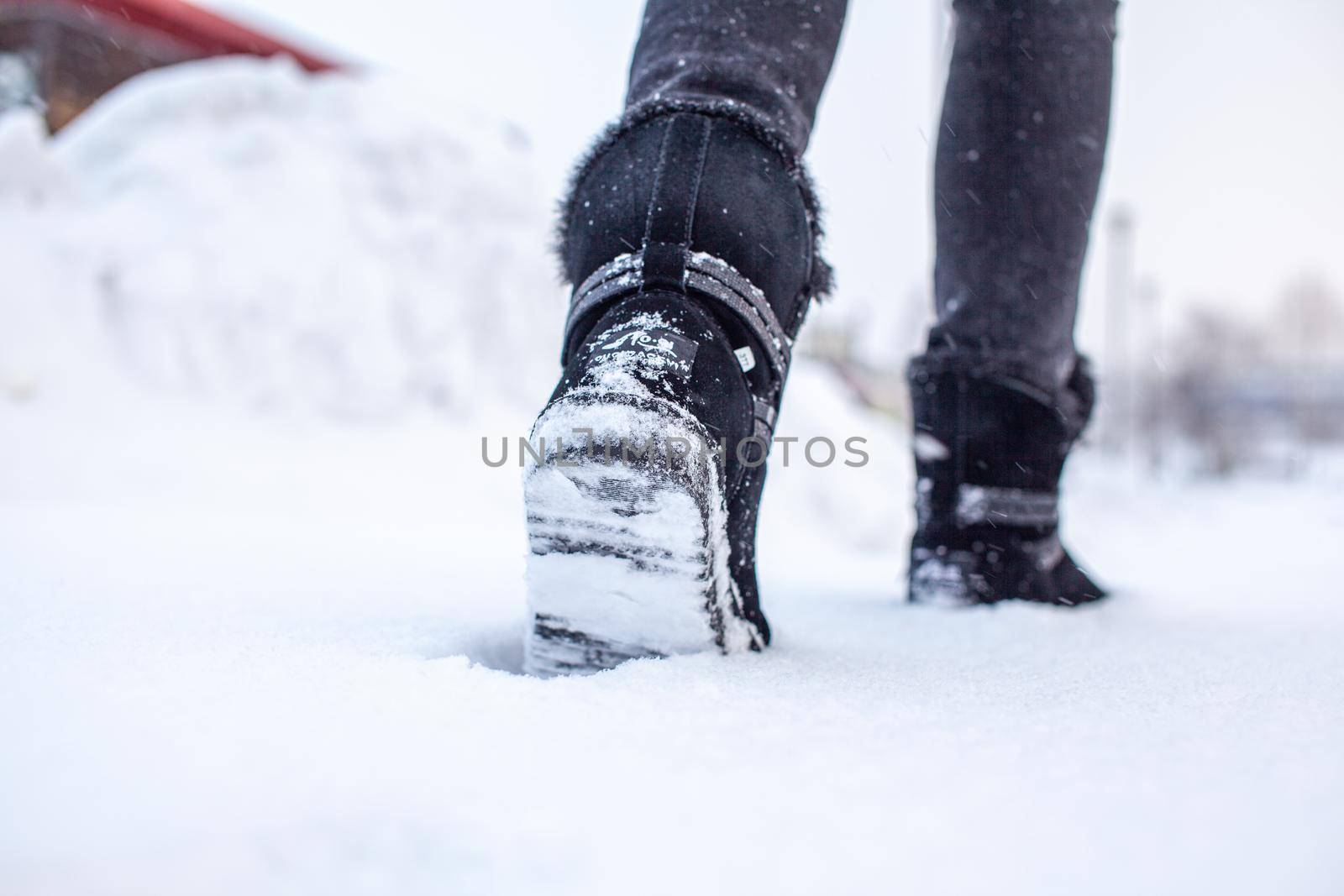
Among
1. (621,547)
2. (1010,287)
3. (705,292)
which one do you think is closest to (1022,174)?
(1010,287)

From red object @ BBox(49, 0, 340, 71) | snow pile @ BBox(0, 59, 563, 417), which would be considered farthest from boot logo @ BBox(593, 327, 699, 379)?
red object @ BBox(49, 0, 340, 71)

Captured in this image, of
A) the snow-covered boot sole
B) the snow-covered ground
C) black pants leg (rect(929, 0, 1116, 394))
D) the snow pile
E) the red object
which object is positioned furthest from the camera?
the red object

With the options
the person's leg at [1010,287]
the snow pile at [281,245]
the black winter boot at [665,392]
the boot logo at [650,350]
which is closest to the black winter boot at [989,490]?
the person's leg at [1010,287]

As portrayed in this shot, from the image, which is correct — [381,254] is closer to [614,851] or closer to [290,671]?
[290,671]

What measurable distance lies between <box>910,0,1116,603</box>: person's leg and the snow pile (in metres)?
1.98

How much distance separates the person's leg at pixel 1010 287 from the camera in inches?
33.8

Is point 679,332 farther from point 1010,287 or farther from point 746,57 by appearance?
point 1010,287

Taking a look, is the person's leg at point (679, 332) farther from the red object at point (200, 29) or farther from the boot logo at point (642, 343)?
the red object at point (200, 29)

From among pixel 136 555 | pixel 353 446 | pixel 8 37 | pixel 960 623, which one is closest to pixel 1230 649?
pixel 960 623

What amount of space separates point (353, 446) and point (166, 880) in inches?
88.3

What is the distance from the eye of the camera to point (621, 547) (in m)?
0.50

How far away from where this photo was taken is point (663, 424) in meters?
0.48

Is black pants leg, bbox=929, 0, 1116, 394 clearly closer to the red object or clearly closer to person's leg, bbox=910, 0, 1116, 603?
person's leg, bbox=910, 0, 1116, 603

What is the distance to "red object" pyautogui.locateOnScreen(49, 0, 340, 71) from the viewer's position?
14.8 feet
